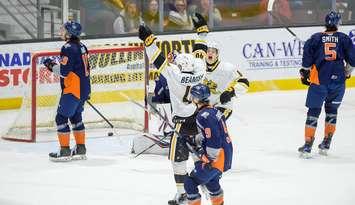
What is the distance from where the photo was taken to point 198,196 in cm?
443

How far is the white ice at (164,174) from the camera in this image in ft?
17.5

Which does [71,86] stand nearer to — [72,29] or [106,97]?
[72,29]

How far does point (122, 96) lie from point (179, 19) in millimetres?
3060

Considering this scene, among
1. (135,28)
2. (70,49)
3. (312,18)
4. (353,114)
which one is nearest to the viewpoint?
(70,49)

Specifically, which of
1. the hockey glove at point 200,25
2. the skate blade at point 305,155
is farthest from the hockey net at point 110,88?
the skate blade at point 305,155

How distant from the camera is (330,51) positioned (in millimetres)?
6648

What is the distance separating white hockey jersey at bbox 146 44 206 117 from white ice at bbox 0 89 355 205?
73 cm

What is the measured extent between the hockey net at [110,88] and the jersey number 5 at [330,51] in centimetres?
207

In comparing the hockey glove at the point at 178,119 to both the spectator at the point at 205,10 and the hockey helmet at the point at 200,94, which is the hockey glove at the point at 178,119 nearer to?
the hockey helmet at the point at 200,94

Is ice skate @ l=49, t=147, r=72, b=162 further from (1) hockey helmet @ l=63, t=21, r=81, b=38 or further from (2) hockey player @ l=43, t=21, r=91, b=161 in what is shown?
(1) hockey helmet @ l=63, t=21, r=81, b=38

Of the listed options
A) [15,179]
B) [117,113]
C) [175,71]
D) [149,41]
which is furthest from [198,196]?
[117,113]

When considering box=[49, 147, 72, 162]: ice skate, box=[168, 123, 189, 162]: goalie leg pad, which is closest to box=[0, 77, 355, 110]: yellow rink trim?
box=[49, 147, 72, 162]: ice skate

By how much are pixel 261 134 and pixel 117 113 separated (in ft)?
5.17

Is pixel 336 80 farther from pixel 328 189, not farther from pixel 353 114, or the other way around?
pixel 353 114
